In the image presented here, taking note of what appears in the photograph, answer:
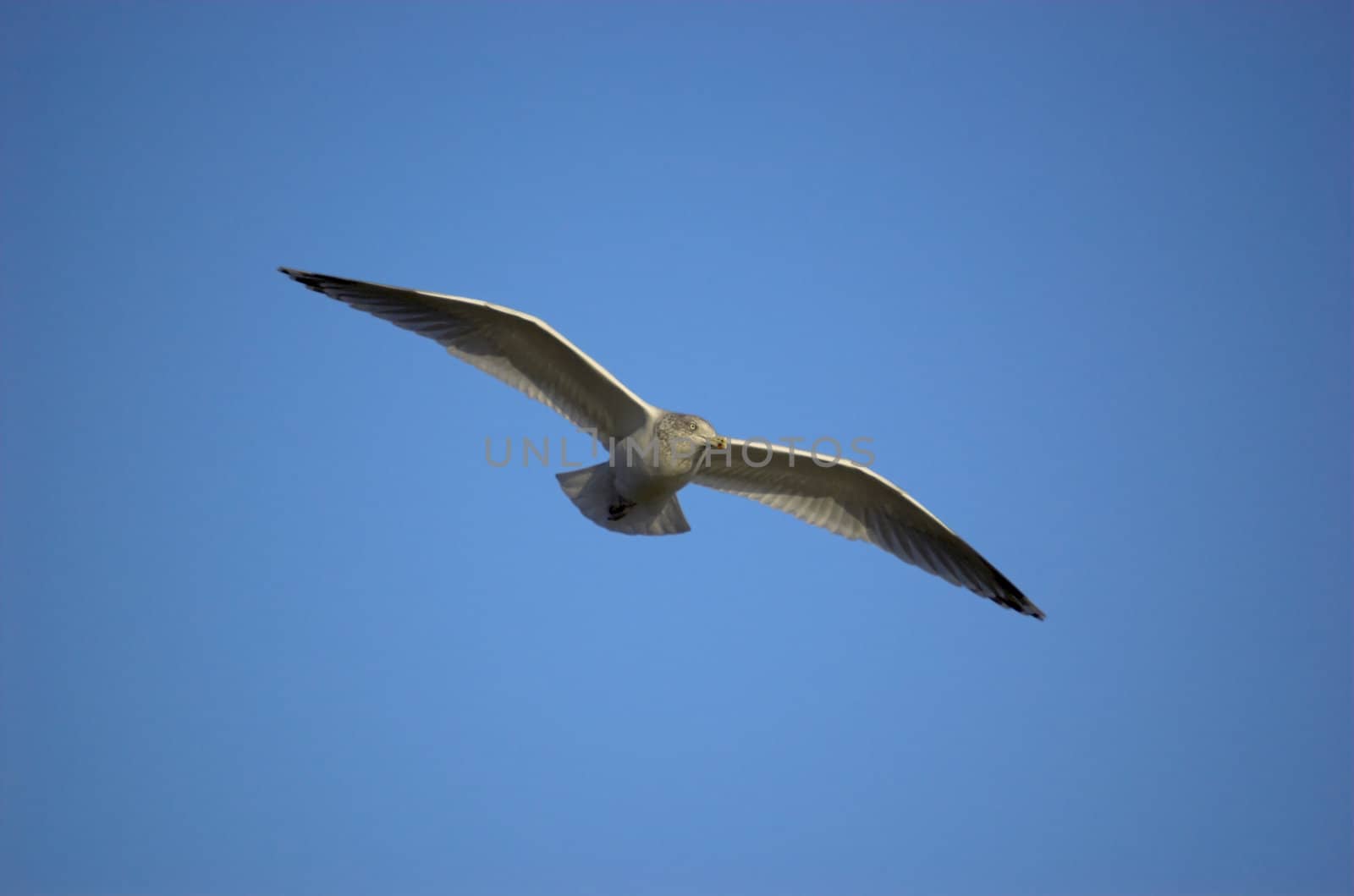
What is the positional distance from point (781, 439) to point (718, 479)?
2.19 feet

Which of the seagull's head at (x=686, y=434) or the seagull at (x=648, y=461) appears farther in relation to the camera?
the seagull at (x=648, y=461)

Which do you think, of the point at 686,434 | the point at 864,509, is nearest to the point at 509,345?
the point at 686,434

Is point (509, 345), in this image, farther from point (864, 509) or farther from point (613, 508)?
point (864, 509)

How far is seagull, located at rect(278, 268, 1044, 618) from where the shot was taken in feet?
30.6

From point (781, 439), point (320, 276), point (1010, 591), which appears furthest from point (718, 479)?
point (320, 276)

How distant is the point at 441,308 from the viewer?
30.9 ft

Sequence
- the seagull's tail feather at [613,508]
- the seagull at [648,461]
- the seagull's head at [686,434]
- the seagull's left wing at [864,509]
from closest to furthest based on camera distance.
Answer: the seagull's head at [686,434]
the seagull at [648,461]
the seagull's tail feather at [613,508]
the seagull's left wing at [864,509]

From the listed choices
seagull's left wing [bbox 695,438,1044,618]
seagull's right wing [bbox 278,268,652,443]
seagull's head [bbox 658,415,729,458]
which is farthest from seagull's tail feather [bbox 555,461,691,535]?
seagull's head [bbox 658,415,729,458]

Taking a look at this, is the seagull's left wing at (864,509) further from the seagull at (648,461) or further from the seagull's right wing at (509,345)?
the seagull's right wing at (509,345)

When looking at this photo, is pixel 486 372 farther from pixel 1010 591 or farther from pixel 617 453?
pixel 1010 591

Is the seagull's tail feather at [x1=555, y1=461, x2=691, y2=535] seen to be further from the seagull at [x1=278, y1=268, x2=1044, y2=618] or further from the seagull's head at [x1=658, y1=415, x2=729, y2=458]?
the seagull's head at [x1=658, y1=415, x2=729, y2=458]

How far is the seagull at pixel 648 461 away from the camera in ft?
30.6

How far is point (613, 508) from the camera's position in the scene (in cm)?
973

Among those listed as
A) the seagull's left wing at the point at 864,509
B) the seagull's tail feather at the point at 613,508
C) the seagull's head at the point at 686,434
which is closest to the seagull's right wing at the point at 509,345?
the seagull's head at the point at 686,434
